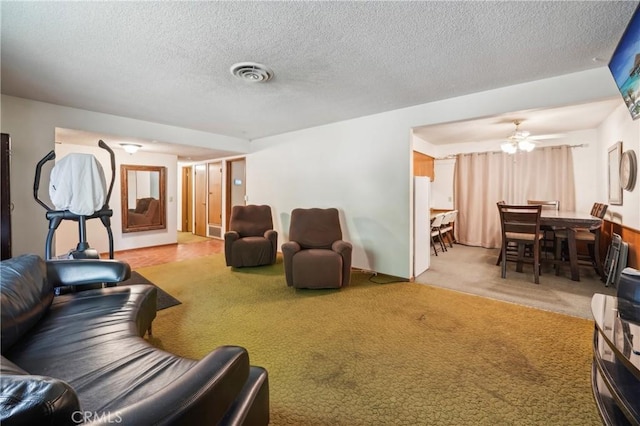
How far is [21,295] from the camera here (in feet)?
5.10

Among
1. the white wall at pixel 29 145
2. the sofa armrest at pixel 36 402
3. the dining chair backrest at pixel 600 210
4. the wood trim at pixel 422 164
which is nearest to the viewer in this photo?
the sofa armrest at pixel 36 402

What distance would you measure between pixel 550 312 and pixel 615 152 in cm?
266

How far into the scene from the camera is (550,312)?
8.98 feet

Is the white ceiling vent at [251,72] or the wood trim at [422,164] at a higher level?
the white ceiling vent at [251,72]

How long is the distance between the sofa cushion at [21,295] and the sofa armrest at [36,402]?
109cm

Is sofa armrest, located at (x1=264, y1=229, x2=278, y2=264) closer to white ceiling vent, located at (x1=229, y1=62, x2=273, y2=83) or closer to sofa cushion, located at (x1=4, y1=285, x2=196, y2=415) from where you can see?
white ceiling vent, located at (x1=229, y1=62, x2=273, y2=83)

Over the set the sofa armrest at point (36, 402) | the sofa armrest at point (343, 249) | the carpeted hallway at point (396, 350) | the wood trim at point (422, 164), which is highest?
the wood trim at point (422, 164)

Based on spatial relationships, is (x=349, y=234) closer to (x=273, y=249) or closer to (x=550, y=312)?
(x=273, y=249)

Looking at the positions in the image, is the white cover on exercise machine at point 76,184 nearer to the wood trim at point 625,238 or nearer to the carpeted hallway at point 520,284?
the carpeted hallway at point 520,284

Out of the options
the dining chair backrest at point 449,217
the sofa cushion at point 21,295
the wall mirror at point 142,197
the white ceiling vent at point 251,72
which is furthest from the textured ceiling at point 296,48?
the dining chair backrest at point 449,217

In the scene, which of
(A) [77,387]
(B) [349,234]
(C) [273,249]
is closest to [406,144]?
(B) [349,234]

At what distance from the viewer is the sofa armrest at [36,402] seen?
57 cm

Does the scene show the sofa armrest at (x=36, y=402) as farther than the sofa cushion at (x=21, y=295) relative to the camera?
No

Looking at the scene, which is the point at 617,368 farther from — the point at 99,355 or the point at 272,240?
the point at 272,240
